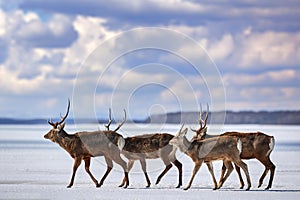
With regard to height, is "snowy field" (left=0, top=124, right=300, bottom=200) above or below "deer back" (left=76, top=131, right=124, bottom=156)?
below

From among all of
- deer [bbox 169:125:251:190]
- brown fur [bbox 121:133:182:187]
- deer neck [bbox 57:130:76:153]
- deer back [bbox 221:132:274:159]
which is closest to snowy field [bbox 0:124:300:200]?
deer [bbox 169:125:251:190]

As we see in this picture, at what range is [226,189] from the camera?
58.6 ft

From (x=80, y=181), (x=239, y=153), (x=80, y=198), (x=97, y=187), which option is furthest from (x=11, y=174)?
(x=239, y=153)

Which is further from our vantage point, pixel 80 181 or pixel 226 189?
pixel 80 181

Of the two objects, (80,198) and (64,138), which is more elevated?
(64,138)

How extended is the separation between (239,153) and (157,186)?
224cm

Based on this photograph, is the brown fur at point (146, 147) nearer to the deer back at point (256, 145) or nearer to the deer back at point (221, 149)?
the deer back at point (221, 149)

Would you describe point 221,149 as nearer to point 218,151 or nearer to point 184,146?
point 218,151

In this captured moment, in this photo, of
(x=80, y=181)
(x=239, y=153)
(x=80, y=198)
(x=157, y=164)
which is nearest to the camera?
(x=80, y=198)

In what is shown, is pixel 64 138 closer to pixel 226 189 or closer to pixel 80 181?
pixel 80 181

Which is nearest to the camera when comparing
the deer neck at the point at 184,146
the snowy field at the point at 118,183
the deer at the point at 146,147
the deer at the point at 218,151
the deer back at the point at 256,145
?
the snowy field at the point at 118,183

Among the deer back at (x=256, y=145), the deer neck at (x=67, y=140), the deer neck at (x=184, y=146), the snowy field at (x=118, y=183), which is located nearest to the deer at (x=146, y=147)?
the deer neck at (x=184, y=146)

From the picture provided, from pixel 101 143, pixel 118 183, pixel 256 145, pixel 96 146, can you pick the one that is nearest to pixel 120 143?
pixel 101 143

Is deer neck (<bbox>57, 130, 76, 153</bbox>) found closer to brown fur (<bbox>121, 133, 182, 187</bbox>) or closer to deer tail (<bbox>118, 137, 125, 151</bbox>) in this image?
deer tail (<bbox>118, 137, 125, 151</bbox>)
